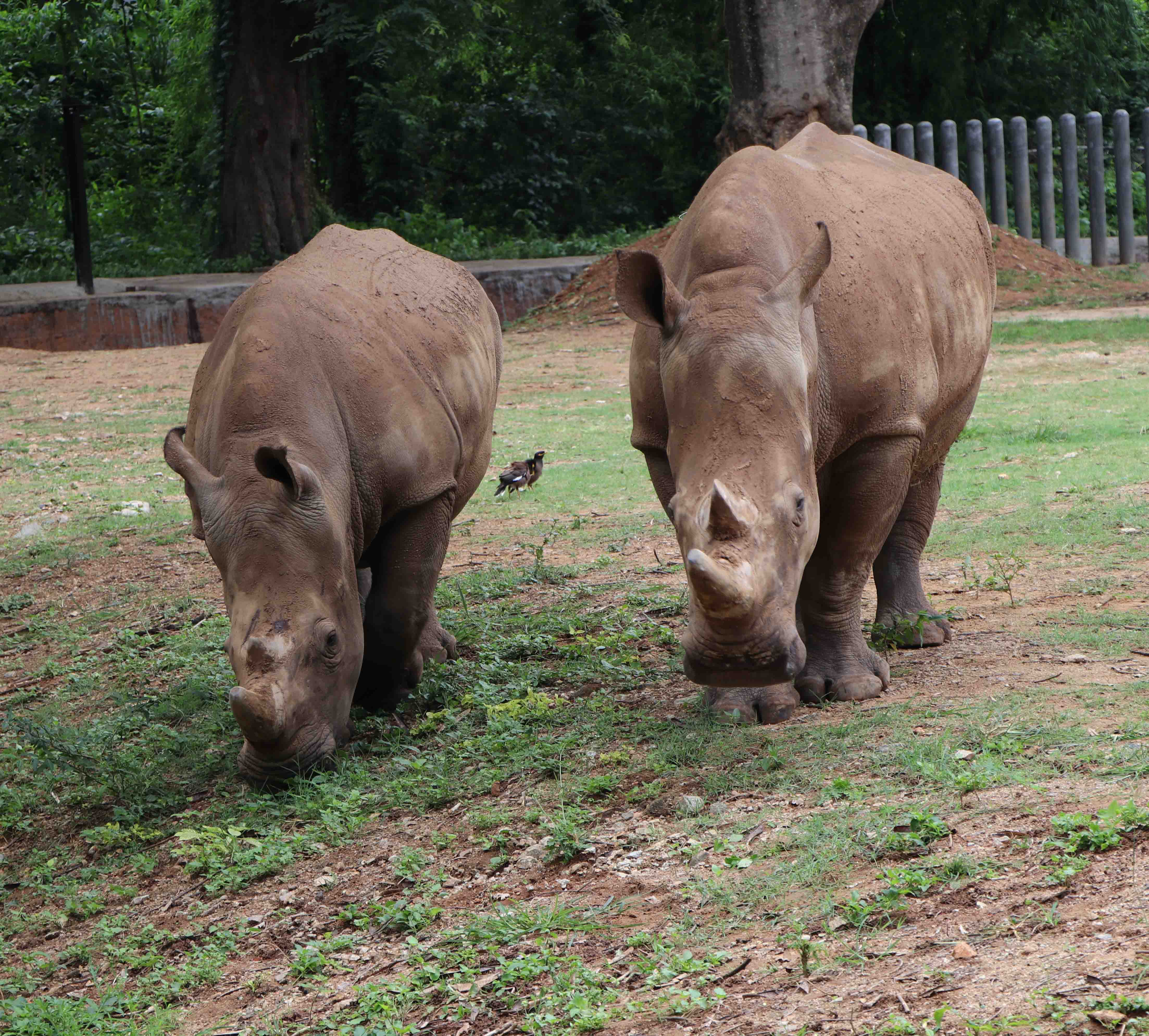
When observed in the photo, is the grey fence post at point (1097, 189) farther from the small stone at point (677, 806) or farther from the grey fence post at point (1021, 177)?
the small stone at point (677, 806)

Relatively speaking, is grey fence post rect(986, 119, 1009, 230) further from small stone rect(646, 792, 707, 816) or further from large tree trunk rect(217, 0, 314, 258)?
small stone rect(646, 792, 707, 816)

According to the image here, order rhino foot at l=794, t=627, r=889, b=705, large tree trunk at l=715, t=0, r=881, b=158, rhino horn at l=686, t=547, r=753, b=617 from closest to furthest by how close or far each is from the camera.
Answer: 1. rhino horn at l=686, t=547, r=753, b=617
2. rhino foot at l=794, t=627, r=889, b=705
3. large tree trunk at l=715, t=0, r=881, b=158

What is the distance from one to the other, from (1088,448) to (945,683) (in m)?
4.93

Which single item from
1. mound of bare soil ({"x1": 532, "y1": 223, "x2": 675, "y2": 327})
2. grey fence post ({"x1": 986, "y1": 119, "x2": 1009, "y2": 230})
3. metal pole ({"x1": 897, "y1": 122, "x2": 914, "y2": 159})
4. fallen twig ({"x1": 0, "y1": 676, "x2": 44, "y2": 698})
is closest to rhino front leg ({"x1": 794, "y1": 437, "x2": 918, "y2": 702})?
fallen twig ({"x1": 0, "y1": 676, "x2": 44, "y2": 698})

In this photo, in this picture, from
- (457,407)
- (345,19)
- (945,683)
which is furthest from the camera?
(345,19)

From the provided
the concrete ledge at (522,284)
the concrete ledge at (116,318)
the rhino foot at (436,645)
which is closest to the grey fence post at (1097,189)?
the concrete ledge at (522,284)

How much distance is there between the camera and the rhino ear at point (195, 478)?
15.8 ft

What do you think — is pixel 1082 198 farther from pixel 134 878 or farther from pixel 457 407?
pixel 134 878

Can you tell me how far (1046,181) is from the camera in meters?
19.2

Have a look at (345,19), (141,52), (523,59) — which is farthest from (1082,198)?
(141,52)

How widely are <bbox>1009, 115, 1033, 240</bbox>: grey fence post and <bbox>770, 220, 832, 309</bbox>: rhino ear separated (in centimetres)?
1504

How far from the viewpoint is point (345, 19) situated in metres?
14.5

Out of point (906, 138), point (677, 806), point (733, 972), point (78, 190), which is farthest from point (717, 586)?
point (906, 138)

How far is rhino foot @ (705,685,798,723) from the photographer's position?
4.88m
